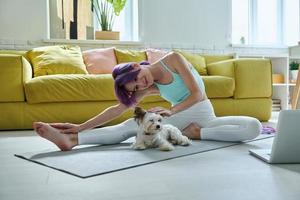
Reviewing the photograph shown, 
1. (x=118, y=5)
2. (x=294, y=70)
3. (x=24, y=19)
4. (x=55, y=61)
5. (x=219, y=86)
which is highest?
(x=118, y=5)

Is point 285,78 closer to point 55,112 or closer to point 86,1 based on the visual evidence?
point 86,1

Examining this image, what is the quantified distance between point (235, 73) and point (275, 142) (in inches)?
74.3

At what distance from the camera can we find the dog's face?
1.66 metres

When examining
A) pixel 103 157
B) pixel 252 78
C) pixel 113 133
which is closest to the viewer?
pixel 103 157

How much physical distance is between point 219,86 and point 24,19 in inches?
83.8

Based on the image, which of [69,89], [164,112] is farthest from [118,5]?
[164,112]

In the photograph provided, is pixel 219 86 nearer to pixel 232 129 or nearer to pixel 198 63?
pixel 198 63

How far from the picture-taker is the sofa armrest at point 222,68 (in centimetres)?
322

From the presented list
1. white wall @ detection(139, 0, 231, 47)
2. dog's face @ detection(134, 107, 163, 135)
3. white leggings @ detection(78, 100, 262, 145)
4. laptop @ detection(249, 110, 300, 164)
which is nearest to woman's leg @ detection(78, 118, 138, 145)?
white leggings @ detection(78, 100, 262, 145)

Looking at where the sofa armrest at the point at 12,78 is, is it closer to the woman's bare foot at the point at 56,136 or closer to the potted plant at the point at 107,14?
the woman's bare foot at the point at 56,136

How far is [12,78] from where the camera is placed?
9.03ft

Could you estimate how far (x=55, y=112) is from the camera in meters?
2.79

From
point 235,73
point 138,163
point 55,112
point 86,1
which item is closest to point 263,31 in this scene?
point 235,73

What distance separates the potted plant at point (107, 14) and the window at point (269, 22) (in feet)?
5.32
